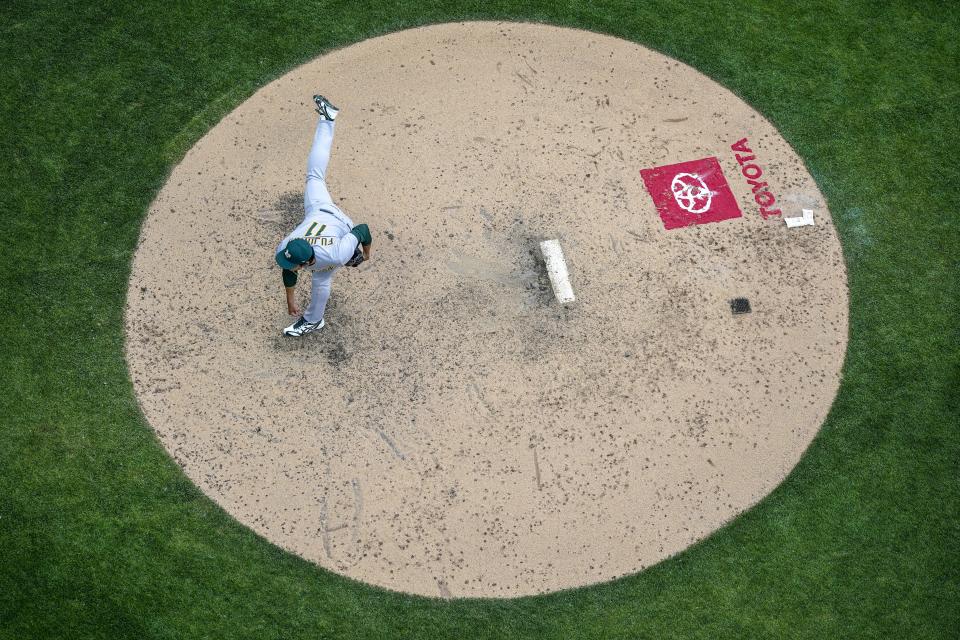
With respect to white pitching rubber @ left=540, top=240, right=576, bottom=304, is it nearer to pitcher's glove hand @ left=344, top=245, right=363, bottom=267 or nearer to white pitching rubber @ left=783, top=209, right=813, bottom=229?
pitcher's glove hand @ left=344, top=245, right=363, bottom=267

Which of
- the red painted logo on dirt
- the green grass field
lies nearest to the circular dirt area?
the red painted logo on dirt

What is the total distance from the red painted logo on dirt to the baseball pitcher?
3.56 m

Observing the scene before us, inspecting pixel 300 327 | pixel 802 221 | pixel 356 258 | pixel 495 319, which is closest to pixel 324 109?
pixel 356 258

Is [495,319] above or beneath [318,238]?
beneath

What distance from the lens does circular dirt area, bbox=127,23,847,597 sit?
330 inches

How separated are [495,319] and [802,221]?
12.4 feet

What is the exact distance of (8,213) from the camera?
9602 millimetres

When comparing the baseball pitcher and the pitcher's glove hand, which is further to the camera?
the pitcher's glove hand

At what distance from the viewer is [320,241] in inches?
316

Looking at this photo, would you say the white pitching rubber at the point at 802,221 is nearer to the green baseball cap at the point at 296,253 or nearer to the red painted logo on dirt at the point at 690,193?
the red painted logo on dirt at the point at 690,193

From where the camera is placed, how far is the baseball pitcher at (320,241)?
25.8ft

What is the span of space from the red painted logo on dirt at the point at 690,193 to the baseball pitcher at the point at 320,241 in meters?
3.56

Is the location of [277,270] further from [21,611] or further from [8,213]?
[21,611]

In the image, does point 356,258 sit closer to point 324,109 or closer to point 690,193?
point 324,109
